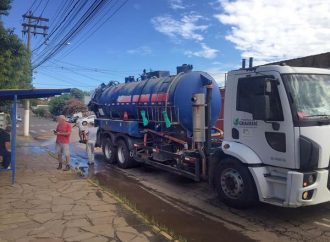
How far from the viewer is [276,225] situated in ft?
20.7

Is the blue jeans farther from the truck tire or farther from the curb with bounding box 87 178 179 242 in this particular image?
the truck tire

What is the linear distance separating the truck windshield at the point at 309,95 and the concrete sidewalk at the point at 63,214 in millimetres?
3064

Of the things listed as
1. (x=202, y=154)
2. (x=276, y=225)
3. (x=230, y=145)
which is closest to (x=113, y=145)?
(x=202, y=154)

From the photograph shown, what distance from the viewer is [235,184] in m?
6.89

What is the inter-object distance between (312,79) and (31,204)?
5.66m

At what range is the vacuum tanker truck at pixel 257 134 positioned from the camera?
19.6 feet

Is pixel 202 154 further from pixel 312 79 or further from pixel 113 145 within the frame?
pixel 113 145

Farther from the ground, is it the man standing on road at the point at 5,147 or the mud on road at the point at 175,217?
the man standing on road at the point at 5,147

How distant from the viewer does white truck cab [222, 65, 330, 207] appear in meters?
5.93

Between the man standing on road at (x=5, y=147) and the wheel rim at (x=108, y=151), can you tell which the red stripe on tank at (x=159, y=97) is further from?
the man standing on road at (x=5, y=147)

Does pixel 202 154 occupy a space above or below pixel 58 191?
above

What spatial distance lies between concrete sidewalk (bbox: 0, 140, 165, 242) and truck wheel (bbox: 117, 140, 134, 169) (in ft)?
7.95

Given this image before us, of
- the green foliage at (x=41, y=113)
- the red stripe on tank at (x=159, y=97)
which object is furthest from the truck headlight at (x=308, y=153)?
the green foliage at (x=41, y=113)

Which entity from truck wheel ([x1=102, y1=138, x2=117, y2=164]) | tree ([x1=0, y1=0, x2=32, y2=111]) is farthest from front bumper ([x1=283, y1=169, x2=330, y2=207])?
tree ([x1=0, y1=0, x2=32, y2=111])
